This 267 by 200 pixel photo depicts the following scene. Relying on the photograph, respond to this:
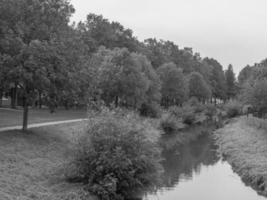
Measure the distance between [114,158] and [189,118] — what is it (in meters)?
39.6

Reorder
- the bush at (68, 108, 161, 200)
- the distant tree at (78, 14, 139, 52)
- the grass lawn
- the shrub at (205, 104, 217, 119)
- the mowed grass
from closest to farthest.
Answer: the mowed grass, the bush at (68, 108, 161, 200), the grass lawn, the distant tree at (78, 14, 139, 52), the shrub at (205, 104, 217, 119)

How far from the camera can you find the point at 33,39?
20.0m

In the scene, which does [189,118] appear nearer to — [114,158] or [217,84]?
[114,158]

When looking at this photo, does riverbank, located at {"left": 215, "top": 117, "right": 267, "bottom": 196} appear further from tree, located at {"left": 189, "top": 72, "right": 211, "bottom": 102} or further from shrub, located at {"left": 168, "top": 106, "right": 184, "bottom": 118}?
tree, located at {"left": 189, "top": 72, "right": 211, "bottom": 102}

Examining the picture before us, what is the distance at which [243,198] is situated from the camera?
16.7 metres

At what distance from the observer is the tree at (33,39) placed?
59.8ft

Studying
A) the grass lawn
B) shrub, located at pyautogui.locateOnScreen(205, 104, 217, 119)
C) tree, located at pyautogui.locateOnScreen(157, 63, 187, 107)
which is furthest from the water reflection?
shrub, located at pyautogui.locateOnScreen(205, 104, 217, 119)

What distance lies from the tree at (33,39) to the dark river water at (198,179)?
8015 millimetres

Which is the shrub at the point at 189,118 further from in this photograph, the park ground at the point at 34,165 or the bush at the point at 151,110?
the park ground at the point at 34,165

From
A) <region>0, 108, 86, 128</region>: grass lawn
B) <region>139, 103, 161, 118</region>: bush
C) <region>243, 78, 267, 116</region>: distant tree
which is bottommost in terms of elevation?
<region>0, 108, 86, 128</region>: grass lawn

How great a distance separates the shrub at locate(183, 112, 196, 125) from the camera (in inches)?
2008

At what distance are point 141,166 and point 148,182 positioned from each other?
77 cm

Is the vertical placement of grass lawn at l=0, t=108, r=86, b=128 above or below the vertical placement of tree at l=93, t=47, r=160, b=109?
below

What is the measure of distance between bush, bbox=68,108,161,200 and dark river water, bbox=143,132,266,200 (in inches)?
74.0
